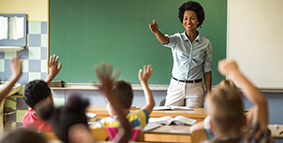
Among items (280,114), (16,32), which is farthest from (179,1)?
(16,32)

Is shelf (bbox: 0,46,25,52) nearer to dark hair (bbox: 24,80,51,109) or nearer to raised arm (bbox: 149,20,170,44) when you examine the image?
raised arm (bbox: 149,20,170,44)

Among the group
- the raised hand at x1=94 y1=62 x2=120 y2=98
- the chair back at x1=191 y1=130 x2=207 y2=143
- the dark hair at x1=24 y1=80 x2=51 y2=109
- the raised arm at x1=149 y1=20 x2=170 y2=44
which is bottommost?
the chair back at x1=191 y1=130 x2=207 y2=143

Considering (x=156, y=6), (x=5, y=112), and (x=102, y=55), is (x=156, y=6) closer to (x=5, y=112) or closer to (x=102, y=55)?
(x=102, y=55)

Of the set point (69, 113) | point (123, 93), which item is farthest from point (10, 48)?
point (69, 113)

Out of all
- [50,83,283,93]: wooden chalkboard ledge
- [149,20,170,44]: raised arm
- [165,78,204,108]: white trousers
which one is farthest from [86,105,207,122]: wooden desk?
[50,83,283,93]: wooden chalkboard ledge

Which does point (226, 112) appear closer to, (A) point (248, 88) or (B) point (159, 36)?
(A) point (248, 88)

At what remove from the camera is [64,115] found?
97cm

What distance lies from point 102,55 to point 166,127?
209 centimetres

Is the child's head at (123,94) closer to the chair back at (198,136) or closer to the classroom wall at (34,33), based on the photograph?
the chair back at (198,136)

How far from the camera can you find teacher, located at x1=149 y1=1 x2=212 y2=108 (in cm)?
294

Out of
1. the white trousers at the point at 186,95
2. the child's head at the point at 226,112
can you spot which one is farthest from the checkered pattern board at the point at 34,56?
the child's head at the point at 226,112

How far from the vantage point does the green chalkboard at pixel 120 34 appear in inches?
141

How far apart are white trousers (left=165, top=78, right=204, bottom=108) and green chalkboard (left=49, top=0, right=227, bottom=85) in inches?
27.7

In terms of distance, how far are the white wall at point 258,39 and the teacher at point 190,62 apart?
76 cm
